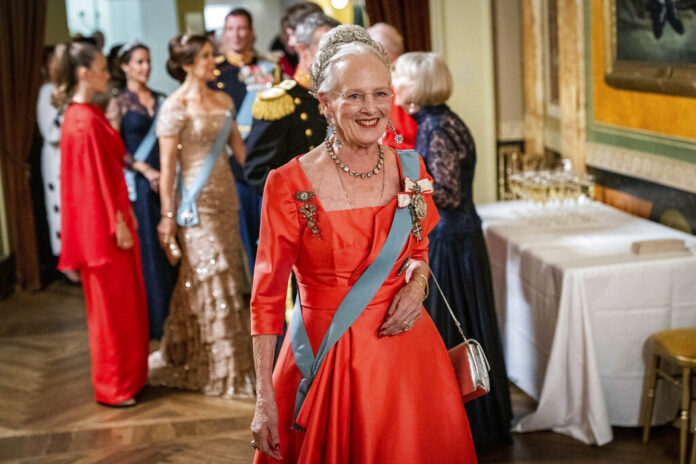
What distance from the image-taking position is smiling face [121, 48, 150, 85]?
223 inches

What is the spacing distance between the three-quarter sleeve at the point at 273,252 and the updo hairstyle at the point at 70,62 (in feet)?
8.61

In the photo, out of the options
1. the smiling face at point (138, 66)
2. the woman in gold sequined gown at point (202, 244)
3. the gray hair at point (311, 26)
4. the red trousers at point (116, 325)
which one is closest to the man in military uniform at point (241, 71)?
the smiling face at point (138, 66)

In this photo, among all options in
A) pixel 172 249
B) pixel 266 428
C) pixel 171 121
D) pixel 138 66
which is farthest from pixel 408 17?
pixel 266 428

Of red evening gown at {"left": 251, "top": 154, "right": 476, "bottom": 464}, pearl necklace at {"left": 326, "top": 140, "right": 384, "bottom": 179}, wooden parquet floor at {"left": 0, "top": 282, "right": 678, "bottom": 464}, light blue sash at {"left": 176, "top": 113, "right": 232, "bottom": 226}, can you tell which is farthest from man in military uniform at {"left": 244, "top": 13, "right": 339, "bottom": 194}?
red evening gown at {"left": 251, "top": 154, "right": 476, "bottom": 464}

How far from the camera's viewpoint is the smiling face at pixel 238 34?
6.00 meters

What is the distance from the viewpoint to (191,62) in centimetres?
439

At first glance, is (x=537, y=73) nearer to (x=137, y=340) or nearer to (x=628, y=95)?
(x=628, y=95)

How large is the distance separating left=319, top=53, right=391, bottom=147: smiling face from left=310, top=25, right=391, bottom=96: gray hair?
1cm

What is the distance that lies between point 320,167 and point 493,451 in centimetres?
211

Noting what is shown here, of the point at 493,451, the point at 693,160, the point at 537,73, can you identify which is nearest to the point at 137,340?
the point at 493,451

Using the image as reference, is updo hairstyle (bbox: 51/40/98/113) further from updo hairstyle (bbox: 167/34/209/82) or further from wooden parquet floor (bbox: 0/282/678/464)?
wooden parquet floor (bbox: 0/282/678/464)

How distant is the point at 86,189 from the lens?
4.24 meters

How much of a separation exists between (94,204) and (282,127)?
1.26m

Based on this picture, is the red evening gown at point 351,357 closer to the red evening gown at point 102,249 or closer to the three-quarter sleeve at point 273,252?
the three-quarter sleeve at point 273,252
